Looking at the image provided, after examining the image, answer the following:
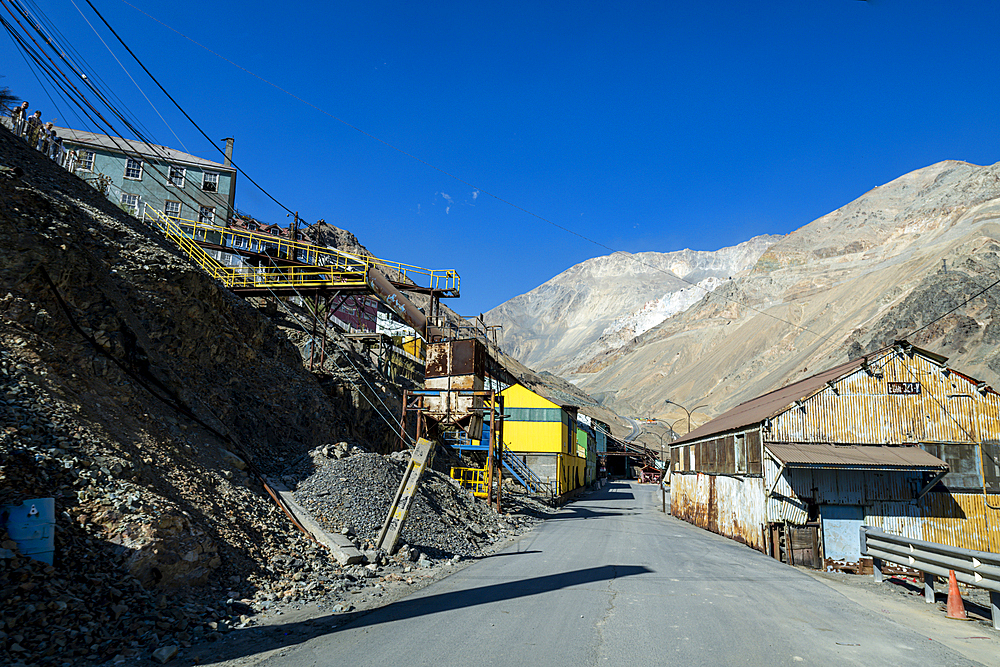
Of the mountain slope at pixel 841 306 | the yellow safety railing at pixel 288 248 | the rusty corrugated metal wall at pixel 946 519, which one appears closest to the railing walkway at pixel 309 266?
the yellow safety railing at pixel 288 248

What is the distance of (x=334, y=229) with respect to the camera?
10512cm

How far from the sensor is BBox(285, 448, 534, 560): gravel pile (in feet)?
44.6

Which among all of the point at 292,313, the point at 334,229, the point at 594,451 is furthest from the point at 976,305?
the point at 334,229

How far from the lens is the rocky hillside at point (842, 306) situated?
70.2 meters

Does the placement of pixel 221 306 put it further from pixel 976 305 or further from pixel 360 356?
pixel 976 305

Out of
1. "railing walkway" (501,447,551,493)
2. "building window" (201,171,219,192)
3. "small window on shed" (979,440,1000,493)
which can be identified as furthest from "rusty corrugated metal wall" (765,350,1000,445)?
"building window" (201,171,219,192)

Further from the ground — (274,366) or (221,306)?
(221,306)

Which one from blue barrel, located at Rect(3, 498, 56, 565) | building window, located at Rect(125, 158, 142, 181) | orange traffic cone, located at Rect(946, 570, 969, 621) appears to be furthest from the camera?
building window, located at Rect(125, 158, 142, 181)

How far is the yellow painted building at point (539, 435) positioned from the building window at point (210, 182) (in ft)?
89.8

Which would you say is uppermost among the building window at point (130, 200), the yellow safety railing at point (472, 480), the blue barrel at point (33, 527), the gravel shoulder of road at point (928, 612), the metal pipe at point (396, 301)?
the building window at point (130, 200)

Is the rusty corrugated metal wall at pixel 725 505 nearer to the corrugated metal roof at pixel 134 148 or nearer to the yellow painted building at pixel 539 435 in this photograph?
the yellow painted building at pixel 539 435

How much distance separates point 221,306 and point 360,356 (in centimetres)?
1166

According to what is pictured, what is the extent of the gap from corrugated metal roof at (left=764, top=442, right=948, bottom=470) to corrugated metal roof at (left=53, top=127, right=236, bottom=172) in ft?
136

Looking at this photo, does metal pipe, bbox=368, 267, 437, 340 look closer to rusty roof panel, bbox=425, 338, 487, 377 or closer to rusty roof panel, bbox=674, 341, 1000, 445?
rusty roof panel, bbox=425, 338, 487, 377
